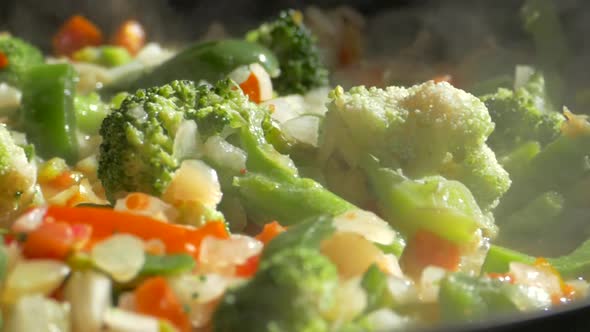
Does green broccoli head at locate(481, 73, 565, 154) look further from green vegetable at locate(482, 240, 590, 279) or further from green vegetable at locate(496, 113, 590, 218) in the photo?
green vegetable at locate(482, 240, 590, 279)

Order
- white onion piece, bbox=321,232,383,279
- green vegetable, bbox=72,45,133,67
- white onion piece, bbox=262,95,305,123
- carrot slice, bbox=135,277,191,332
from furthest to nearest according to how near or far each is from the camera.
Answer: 1. green vegetable, bbox=72,45,133,67
2. white onion piece, bbox=262,95,305,123
3. white onion piece, bbox=321,232,383,279
4. carrot slice, bbox=135,277,191,332

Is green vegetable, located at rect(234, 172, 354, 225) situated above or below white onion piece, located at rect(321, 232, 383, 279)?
above

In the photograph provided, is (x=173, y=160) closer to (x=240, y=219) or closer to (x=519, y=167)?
(x=240, y=219)

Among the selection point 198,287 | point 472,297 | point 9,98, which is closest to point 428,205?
point 472,297

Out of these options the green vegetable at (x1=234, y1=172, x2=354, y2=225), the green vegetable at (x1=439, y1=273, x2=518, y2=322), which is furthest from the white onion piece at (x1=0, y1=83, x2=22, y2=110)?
the green vegetable at (x1=439, y1=273, x2=518, y2=322)

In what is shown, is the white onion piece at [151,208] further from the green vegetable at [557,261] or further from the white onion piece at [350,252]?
the green vegetable at [557,261]

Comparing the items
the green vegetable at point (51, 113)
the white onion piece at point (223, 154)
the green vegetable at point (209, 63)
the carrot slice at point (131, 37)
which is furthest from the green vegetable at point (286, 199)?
the carrot slice at point (131, 37)

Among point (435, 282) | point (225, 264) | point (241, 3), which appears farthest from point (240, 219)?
point (241, 3)
